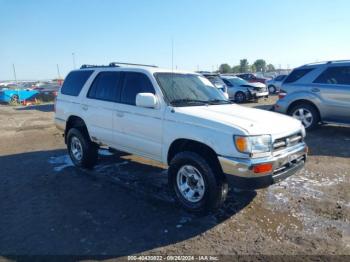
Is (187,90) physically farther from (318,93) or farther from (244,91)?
(244,91)

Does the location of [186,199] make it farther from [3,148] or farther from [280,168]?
[3,148]

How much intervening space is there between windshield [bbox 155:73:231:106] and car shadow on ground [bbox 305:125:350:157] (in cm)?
326

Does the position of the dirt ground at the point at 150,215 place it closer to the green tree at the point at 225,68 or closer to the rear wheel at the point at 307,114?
the rear wheel at the point at 307,114

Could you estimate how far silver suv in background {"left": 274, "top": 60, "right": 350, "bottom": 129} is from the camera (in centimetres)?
808

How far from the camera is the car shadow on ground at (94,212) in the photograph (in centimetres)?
343

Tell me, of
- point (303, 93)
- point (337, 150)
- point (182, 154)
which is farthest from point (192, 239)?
point (303, 93)

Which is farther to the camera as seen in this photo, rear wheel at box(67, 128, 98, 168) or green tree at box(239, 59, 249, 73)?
green tree at box(239, 59, 249, 73)

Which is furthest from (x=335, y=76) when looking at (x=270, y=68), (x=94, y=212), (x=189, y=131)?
(x=270, y=68)

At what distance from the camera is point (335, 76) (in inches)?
325

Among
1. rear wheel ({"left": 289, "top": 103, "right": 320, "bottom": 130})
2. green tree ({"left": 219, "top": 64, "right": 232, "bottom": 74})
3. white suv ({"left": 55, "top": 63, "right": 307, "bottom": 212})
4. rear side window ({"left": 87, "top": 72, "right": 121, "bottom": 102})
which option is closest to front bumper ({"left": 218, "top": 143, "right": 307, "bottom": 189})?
white suv ({"left": 55, "top": 63, "right": 307, "bottom": 212})

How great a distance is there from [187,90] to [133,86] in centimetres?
88

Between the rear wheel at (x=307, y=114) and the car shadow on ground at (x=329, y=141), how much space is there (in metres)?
0.27

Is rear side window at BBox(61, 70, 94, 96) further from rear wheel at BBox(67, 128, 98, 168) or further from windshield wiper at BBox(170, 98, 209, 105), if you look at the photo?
windshield wiper at BBox(170, 98, 209, 105)

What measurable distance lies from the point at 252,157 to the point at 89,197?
2.58 m
